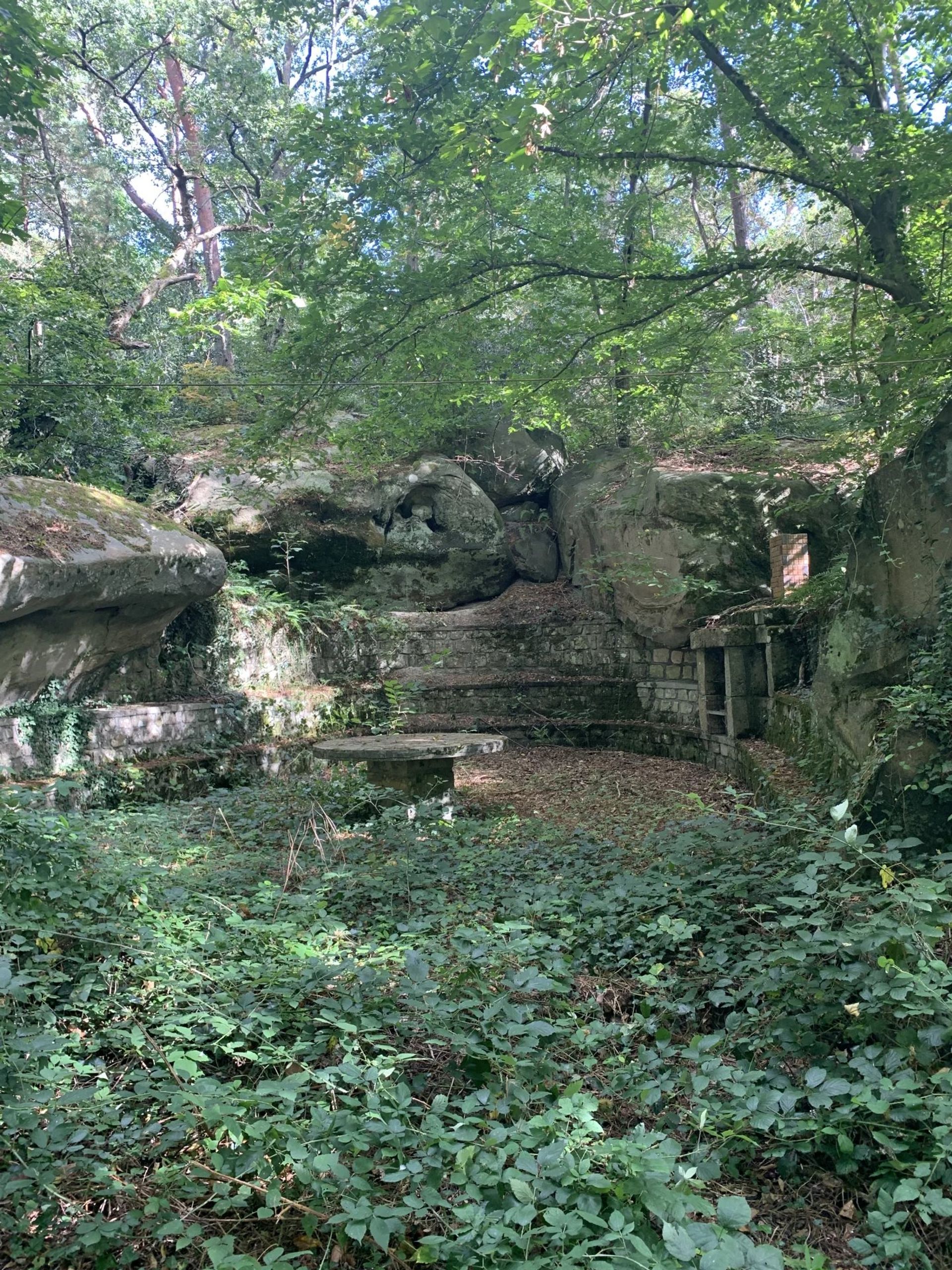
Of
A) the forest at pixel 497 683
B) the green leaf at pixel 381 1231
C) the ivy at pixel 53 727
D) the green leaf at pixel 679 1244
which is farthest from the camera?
the ivy at pixel 53 727

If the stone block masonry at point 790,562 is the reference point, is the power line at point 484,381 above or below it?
above

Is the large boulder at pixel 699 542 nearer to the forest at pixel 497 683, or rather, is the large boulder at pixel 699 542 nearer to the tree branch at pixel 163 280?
the forest at pixel 497 683

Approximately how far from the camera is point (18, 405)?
30.4 feet

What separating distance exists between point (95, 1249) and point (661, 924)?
225 cm

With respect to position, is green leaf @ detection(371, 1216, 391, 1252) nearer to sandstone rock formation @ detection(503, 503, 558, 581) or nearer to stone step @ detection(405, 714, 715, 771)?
stone step @ detection(405, 714, 715, 771)

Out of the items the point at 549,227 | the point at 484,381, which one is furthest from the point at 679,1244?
the point at 549,227

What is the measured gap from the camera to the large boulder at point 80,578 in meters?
7.03

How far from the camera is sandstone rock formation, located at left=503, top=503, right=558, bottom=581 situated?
45.8 feet

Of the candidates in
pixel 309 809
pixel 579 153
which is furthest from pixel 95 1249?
pixel 579 153

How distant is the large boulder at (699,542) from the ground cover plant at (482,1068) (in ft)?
20.4

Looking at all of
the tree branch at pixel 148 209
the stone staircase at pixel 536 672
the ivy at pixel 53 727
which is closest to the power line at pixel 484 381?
the ivy at pixel 53 727

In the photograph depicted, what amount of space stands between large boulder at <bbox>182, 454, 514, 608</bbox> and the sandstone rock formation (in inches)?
8.9

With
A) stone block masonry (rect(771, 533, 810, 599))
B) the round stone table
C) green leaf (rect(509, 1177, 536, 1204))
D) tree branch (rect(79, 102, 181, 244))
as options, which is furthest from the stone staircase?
tree branch (rect(79, 102, 181, 244))

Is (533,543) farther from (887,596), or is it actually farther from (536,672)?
(887,596)
